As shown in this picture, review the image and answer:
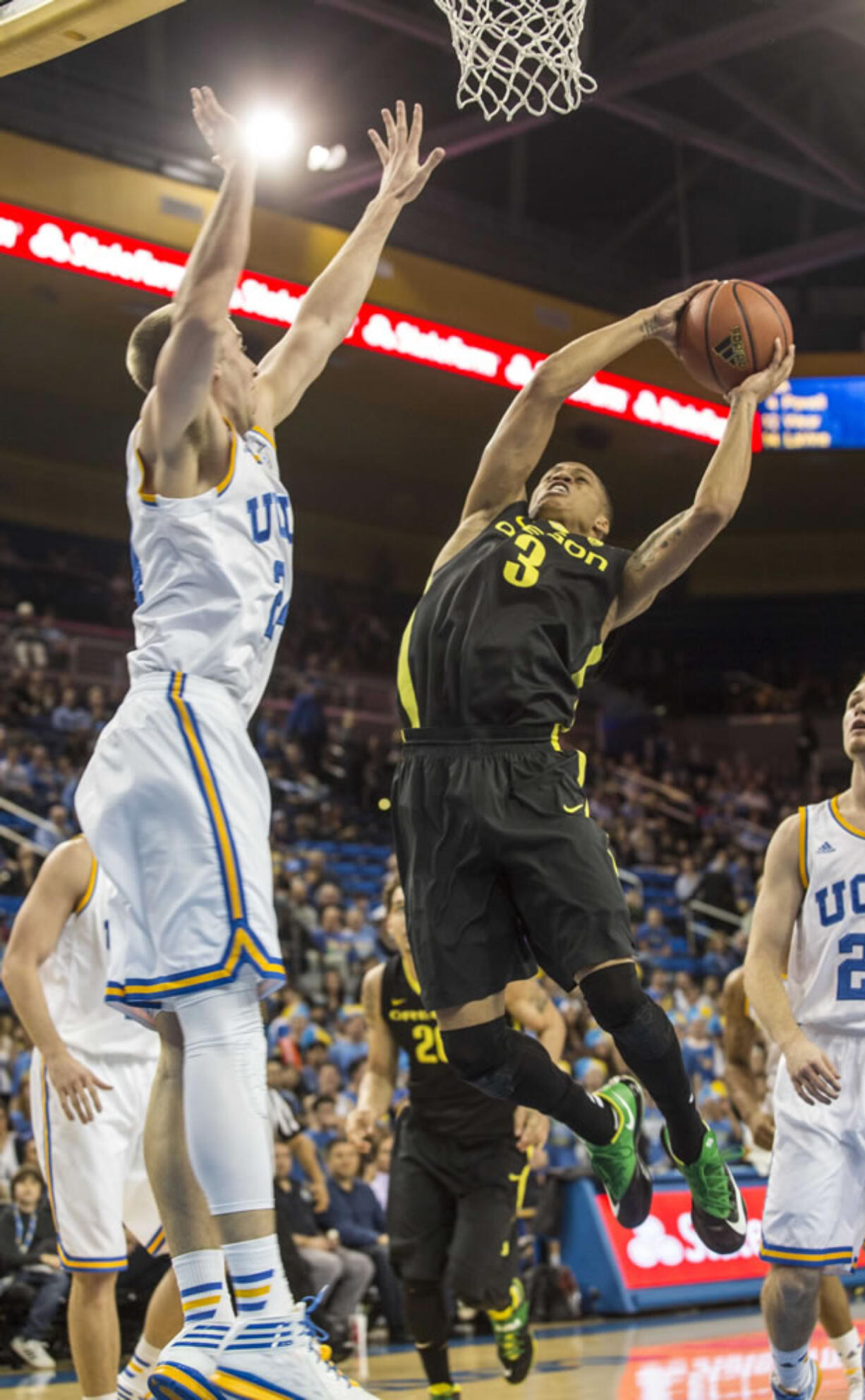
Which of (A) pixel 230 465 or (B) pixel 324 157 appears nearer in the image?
(A) pixel 230 465

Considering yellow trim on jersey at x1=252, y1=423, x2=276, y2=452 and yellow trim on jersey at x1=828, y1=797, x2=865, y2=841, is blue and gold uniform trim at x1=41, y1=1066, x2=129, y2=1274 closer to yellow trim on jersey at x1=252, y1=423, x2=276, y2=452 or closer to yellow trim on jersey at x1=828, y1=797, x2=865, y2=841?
yellow trim on jersey at x1=252, y1=423, x2=276, y2=452

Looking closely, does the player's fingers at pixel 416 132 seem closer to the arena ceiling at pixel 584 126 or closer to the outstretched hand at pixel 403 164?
the outstretched hand at pixel 403 164

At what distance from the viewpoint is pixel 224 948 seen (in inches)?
137

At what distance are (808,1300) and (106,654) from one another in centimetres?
1555

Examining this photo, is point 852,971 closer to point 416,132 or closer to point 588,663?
point 588,663

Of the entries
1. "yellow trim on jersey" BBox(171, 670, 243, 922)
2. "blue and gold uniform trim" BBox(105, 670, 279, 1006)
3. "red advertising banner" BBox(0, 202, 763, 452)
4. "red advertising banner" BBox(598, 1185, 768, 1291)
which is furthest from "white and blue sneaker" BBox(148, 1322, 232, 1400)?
"red advertising banner" BBox(0, 202, 763, 452)

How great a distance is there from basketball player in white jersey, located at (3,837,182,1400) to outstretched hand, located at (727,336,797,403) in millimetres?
2611

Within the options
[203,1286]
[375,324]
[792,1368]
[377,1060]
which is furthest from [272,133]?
[203,1286]

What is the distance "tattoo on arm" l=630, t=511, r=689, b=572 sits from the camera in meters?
4.83

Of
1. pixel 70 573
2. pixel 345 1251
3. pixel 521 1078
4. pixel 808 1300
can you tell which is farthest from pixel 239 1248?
pixel 70 573

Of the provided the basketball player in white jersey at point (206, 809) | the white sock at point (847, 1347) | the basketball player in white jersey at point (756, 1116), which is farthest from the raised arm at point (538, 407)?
the white sock at point (847, 1347)

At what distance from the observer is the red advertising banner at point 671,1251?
1104 cm

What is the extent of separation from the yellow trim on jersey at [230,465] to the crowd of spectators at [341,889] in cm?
325

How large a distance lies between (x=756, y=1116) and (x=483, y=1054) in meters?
2.54
